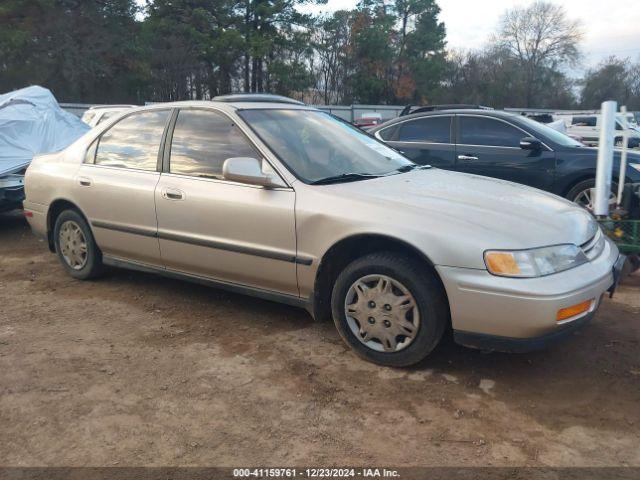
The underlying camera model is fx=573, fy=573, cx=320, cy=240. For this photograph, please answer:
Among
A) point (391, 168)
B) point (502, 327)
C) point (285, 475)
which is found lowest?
point (285, 475)

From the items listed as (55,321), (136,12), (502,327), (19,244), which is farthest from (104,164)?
(136,12)

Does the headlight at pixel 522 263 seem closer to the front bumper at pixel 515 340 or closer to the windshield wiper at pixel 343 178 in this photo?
the front bumper at pixel 515 340

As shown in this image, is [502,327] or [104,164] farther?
[104,164]

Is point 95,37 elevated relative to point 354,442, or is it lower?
elevated

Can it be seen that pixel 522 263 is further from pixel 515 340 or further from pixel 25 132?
pixel 25 132

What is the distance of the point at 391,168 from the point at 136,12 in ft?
101

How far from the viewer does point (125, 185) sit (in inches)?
174

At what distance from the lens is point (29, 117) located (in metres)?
8.04

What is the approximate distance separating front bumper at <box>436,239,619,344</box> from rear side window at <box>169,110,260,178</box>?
5.48 feet

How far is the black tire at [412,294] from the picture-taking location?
311 centimetres

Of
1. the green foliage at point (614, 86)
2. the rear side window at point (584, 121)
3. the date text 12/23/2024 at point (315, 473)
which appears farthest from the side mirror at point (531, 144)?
the green foliage at point (614, 86)

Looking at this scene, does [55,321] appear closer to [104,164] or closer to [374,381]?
[104,164]

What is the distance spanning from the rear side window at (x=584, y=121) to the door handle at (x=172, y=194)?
24.2 meters

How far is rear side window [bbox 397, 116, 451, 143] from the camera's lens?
7.46m
